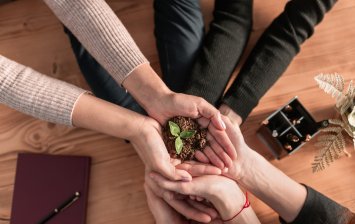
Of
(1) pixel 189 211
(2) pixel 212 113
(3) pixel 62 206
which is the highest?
(2) pixel 212 113

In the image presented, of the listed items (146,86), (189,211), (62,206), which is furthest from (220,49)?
(62,206)

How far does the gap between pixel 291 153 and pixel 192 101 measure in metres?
0.33

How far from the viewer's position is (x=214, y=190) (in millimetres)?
858

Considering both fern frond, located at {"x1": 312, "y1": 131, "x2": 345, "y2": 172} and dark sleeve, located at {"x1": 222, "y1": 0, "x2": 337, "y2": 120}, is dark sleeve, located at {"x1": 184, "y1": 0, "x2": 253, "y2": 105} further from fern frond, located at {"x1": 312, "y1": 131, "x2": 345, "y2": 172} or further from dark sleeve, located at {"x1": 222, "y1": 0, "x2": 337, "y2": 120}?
fern frond, located at {"x1": 312, "y1": 131, "x2": 345, "y2": 172}

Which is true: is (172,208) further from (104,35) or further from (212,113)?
(104,35)

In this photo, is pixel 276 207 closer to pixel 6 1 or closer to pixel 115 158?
pixel 115 158

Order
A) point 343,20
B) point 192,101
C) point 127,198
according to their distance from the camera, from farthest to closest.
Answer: point 343,20, point 127,198, point 192,101

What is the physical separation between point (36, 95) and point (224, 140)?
484 millimetres

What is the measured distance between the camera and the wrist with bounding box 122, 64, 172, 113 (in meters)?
0.91

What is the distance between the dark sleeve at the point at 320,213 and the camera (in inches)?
35.7

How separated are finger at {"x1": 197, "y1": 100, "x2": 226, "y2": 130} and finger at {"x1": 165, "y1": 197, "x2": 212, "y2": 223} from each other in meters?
0.21

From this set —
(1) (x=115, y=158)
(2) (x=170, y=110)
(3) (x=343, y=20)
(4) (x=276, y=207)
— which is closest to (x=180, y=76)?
(2) (x=170, y=110)

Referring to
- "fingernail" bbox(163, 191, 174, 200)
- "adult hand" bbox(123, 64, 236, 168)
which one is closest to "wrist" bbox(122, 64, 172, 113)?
"adult hand" bbox(123, 64, 236, 168)

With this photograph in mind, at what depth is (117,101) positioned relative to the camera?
39.7 inches
